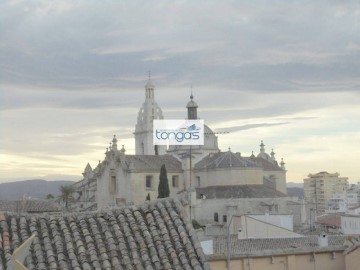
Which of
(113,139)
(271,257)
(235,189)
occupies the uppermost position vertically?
(113,139)

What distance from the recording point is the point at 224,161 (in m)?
66.2

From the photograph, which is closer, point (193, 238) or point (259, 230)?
point (193, 238)

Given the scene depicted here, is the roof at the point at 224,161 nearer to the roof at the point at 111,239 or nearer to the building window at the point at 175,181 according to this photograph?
the building window at the point at 175,181

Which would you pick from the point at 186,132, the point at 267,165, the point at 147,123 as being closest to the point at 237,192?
the point at 186,132

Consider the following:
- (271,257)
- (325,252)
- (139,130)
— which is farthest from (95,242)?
(139,130)

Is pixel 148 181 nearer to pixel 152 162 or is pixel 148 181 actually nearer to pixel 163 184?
pixel 152 162

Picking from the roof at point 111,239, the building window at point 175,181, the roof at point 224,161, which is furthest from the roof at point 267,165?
the roof at point 111,239

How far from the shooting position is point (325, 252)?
730 inches

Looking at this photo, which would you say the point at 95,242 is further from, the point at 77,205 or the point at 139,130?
the point at 139,130

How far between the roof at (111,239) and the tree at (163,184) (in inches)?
1888

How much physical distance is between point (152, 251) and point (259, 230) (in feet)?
75.1

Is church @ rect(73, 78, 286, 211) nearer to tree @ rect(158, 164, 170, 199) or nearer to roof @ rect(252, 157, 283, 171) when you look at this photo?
roof @ rect(252, 157, 283, 171)

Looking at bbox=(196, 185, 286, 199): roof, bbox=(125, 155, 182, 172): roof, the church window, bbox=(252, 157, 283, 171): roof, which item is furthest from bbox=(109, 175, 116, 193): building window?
bbox=(252, 157, 283, 171): roof

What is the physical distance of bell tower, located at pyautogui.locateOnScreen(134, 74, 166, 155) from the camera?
90.8 meters
